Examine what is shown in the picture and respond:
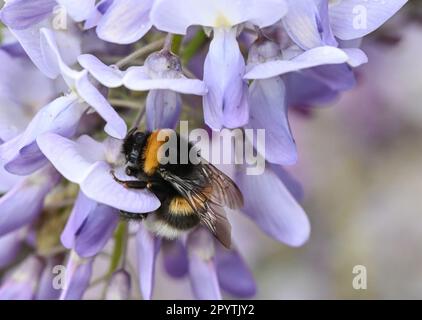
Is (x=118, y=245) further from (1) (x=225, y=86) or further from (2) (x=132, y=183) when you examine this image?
(1) (x=225, y=86)

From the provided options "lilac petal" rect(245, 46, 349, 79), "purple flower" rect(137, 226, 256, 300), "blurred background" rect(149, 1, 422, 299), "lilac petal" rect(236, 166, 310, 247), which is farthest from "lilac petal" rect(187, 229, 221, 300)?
"blurred background" rect(149, 1, 422, 299)

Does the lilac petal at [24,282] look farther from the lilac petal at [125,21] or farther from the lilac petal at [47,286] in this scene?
the lilac petal at [125,21]

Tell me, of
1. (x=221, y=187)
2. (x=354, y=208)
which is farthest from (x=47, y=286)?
(x=354, y=208)

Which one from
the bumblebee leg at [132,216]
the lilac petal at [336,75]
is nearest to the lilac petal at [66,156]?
the bumblebee leg at [132,216]

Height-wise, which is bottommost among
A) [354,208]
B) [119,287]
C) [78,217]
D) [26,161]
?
[354,208]

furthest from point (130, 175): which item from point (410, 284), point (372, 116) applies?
point (410, 284)
